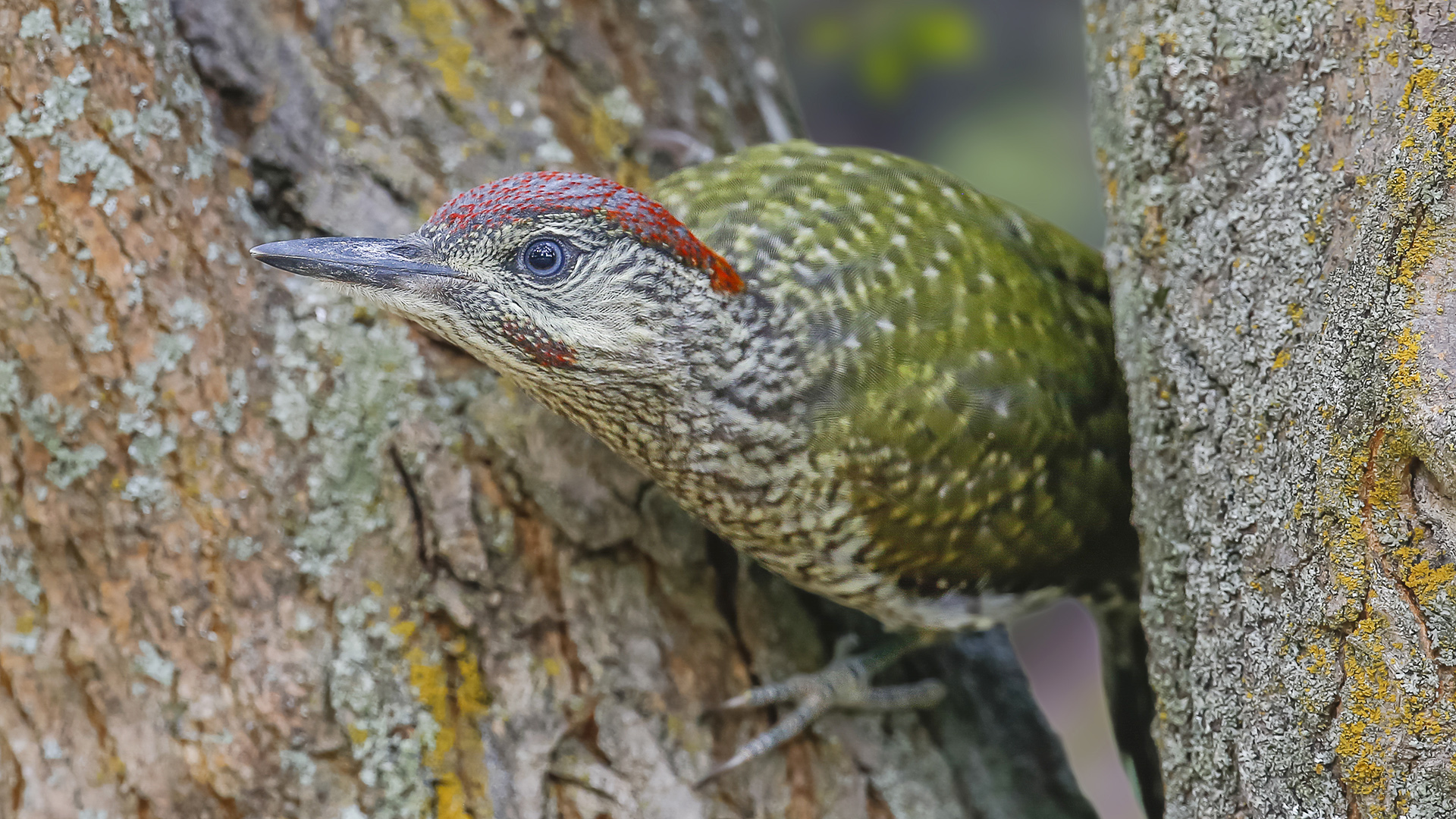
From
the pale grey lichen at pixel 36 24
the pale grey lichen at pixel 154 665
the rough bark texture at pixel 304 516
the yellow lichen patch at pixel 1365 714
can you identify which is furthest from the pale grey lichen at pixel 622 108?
the yellow lichen patch at pixel 1365 714

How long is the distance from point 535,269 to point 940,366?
0.84m

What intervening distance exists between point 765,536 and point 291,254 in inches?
→ 42.0

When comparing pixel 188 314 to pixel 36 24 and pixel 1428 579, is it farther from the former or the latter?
pixel 1428 579

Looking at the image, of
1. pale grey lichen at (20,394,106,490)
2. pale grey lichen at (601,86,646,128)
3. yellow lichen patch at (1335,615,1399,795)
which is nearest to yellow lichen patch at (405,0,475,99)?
pale grey lichen at (601,86,646,128)

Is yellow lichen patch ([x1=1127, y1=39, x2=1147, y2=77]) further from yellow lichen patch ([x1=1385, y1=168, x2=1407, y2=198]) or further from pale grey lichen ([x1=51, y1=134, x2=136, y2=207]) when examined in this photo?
pale grey lichen ([x1=51, y1=134, x2=136, y2=207])

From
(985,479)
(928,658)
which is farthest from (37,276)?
(928,658)

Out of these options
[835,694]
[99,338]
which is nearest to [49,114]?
[99,338]

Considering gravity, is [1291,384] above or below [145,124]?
below

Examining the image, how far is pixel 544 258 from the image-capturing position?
2.08 m

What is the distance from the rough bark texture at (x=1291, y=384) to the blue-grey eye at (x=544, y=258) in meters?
1.05

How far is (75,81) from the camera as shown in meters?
2.07

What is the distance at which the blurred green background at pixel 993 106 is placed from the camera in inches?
144

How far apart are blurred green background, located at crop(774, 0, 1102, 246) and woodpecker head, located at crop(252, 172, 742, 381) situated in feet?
5.58

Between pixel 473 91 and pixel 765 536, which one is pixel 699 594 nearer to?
pixel 765 536
